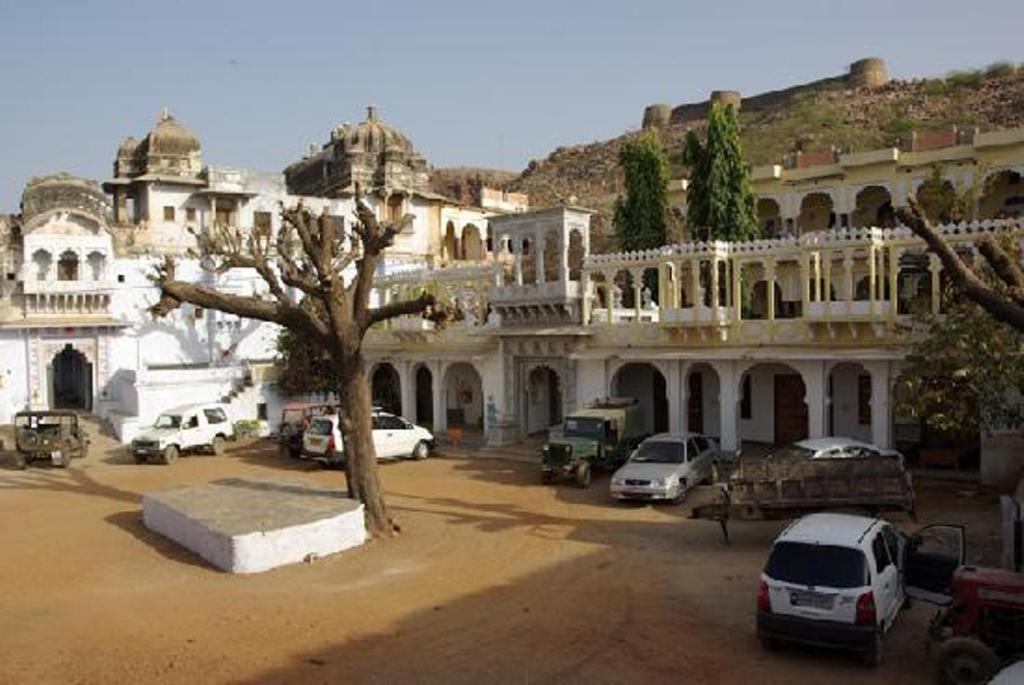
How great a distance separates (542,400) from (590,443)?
7948 mm

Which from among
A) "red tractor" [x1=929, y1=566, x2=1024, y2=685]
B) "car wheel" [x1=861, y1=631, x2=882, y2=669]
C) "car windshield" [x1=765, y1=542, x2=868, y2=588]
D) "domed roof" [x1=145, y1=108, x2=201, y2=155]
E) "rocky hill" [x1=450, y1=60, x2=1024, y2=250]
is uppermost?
"rocky hill" [x1=450, y1=60, x2=1024, y2=250]

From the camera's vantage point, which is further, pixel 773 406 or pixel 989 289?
pixel 773 406

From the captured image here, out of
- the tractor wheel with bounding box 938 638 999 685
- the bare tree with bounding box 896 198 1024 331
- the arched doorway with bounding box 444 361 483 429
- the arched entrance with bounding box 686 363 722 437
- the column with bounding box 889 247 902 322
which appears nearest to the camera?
the tractor wheel with bounding box 938 638 999 685

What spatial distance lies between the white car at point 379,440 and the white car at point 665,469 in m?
7.95

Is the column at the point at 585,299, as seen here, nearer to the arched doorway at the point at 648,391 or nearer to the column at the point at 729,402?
the arched doorway at the point at 648,391

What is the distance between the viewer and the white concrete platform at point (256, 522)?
45.8 ft

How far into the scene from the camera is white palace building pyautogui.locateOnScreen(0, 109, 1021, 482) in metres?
22.4

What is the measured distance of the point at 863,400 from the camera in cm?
2447

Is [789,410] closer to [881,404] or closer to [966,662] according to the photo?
[881,404]

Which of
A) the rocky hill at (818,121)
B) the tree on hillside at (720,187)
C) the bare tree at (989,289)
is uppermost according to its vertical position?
the rocky hill at (818,121)

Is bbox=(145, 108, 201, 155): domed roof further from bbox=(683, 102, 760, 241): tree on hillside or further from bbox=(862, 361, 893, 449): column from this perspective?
bbox=(862, 361, 893, 449): column

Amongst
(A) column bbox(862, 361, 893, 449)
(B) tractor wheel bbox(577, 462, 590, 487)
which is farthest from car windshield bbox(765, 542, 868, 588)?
(A) column bbox(862, 361, 893, 449)

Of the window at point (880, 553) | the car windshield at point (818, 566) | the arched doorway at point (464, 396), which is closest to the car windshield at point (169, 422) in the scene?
the arched doorway at point (464, 396)

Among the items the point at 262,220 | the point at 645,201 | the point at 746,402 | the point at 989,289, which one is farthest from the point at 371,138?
the point at 989,289
